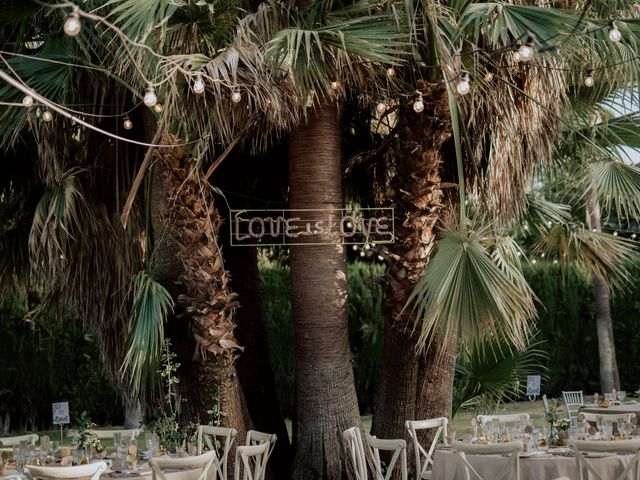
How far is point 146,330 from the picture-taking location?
8.70 metres

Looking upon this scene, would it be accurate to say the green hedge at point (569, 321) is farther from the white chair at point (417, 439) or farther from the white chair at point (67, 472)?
the white chair at point (67, 472)

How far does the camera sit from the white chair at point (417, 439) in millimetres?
8789

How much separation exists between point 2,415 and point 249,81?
1000 centimetres

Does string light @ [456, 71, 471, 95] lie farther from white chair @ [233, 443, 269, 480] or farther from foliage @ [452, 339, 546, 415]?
foliage @ [452, 339, 546, 415]

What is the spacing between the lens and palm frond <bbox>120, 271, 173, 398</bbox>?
8633mm

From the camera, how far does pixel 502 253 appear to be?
1200 centimetres

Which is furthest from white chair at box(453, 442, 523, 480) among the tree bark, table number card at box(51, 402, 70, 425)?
the tree bark

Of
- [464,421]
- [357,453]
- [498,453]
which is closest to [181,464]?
[357,453]

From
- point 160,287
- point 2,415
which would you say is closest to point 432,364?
point 160,287

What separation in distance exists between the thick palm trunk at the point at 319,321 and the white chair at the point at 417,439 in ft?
2.42

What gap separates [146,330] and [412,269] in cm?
250

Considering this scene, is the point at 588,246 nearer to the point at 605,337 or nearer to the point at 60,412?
the point at 605,337

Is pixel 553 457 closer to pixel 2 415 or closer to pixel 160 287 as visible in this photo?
pixel 160 287

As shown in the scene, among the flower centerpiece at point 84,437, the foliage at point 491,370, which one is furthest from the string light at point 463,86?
the flower centerpiece at point 84,437
